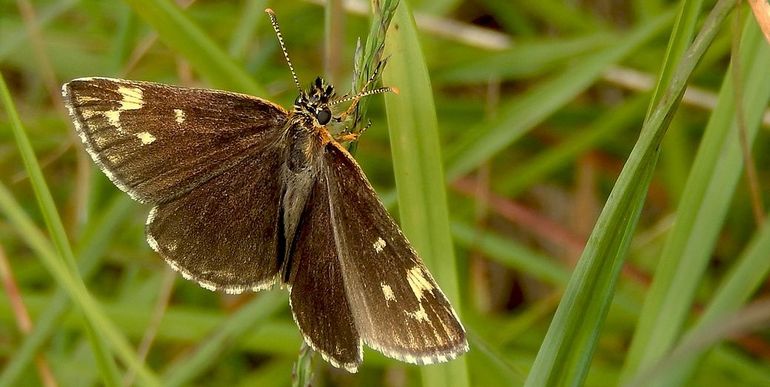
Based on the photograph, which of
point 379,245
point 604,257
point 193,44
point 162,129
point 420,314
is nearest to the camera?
point 604,257

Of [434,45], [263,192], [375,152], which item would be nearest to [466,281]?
[375,152]

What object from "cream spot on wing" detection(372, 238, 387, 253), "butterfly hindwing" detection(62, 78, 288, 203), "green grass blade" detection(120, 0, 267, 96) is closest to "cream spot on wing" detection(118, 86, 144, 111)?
"butterfly hindwing" detection(62, 78, 288, 203)

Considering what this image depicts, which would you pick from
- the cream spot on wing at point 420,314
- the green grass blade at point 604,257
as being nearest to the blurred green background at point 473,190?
the green grass blade at point 604,257

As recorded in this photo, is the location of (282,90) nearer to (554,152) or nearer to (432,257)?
(554,152)

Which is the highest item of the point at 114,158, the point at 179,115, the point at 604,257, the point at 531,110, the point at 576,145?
the point at 576,145

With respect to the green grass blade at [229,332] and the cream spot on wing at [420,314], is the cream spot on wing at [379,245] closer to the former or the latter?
the cream spot on wing at [420,314]

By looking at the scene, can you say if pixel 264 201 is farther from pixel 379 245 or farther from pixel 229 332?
pixel 379 245

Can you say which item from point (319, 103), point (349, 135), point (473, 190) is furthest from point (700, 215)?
point (473, 190)

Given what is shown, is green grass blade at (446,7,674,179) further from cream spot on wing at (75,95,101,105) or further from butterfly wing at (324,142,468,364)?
cream spot on wing at (75,95,101,105)
